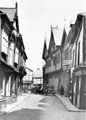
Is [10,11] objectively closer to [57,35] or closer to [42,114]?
[42,114]

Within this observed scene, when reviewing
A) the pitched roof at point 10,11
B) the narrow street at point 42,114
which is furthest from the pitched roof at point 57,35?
the narrow street at point 42,114

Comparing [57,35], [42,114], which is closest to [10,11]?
[42,114]

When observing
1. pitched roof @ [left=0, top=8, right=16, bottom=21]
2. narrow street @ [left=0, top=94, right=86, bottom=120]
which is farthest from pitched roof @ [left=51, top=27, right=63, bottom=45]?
narrow street @ [left=0, top=94, right=86, bottom=120]

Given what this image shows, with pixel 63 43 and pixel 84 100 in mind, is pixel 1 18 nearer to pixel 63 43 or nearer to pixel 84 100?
pixel 84 100

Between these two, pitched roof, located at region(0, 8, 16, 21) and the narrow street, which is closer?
the narrow street

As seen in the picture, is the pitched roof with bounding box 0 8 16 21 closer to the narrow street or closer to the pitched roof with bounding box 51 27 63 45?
the narrow street

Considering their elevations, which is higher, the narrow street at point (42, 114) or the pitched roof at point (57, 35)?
the pitched roof at point (57, 35)

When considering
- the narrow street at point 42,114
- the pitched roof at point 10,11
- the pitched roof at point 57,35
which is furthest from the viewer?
the pitched roof at point 57,35

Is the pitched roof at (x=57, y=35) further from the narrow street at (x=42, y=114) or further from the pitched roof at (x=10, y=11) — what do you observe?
the narrow street at (x=42, y=114)

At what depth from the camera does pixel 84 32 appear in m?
20.0

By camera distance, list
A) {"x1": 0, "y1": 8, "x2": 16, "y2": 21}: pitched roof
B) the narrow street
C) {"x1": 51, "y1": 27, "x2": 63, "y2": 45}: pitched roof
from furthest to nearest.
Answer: {"x1": 51, "y1": 27, "x2": 63, "y2": 45}: pitched roof
{"x1": 0, "y1": 8, "x2": 16, "y2": 21}: pitched roof
the narrow street

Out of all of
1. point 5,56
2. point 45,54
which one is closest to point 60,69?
point 45,54

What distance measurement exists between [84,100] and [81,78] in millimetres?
1596

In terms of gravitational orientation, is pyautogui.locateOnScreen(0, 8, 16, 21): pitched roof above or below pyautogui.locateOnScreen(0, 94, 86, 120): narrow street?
above
